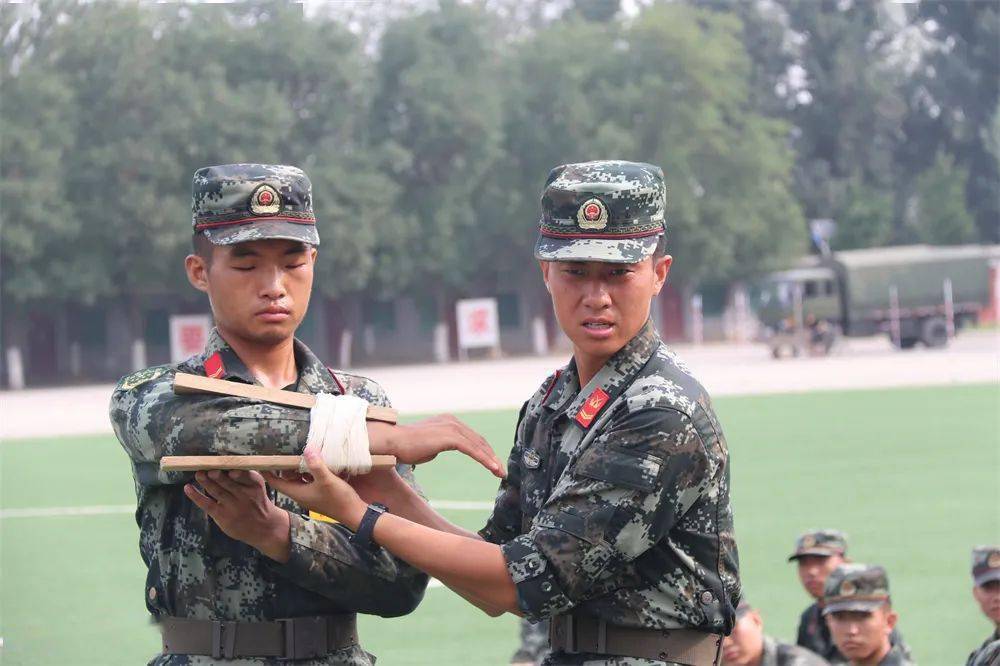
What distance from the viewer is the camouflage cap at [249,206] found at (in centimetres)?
366

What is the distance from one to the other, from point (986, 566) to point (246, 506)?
4.44m

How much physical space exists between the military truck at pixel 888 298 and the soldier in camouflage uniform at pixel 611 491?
39.7 metres

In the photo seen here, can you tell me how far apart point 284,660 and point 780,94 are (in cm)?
6697

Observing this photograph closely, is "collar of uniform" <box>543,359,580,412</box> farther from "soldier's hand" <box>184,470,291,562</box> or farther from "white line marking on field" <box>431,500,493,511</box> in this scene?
"white line marking on field" <box>431,500,493,511</box>

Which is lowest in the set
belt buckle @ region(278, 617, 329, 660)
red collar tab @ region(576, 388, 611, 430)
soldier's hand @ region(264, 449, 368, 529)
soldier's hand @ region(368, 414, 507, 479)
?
belt buckle @ region(278, 617, 329, 660)

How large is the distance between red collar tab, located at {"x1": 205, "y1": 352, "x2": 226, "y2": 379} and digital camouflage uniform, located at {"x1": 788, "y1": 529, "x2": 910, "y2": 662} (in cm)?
388

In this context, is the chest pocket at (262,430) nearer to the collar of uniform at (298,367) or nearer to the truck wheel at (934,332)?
the collar of uniform at (298,367)

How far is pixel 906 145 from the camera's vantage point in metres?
69.8

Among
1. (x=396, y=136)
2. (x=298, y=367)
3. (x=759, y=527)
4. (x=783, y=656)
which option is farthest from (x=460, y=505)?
(x=396, y=136)

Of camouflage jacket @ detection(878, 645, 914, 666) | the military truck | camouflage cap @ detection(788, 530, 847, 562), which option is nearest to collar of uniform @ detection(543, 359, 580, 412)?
camouflage jacket @ detection(878, 645, 914, 666)

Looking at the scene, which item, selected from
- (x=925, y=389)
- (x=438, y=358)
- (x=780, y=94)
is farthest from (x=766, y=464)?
(x=780, y=94)

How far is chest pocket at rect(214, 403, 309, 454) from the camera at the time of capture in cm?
326

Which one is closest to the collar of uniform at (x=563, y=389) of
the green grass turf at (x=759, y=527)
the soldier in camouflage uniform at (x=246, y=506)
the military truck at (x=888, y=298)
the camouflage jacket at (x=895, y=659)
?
the soldier in camouflage uniform at (x=246, y=506)

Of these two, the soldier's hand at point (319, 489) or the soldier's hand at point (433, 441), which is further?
the soldier's hand at point (433, 441)
